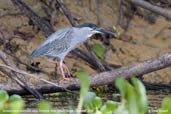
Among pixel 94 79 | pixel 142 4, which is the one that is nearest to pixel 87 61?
pixel 142 4

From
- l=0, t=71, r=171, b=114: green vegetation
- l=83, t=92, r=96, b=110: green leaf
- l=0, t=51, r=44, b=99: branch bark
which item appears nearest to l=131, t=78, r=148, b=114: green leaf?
l=0, t=71, r=171, b=114: green vegetation

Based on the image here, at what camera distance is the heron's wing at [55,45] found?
5204 mm

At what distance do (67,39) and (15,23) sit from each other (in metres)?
1.69

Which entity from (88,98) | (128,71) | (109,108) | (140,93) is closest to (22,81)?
(128,71)

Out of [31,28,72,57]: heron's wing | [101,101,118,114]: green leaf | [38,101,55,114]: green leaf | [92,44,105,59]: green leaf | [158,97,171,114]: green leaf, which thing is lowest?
[38,101,55,114]: green leaf

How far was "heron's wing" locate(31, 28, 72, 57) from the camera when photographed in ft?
17.1

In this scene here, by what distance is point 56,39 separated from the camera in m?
5.30

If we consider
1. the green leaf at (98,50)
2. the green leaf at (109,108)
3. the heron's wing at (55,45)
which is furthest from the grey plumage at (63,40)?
the green leaf at (109,108)

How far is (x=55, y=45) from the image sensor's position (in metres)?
5.29

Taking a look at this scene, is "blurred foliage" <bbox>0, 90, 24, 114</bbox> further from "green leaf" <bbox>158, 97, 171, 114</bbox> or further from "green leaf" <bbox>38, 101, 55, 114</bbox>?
"green leaf" <bbox>158, 97, 171, 114</bbox>

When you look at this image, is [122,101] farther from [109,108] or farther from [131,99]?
[109,108]

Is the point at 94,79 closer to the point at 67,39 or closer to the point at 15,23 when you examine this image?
the point at 67,39

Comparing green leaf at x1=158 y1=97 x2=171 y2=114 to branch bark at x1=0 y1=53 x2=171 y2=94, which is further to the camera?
branch bark at x1=0 y1=53 x2=171 y2=94

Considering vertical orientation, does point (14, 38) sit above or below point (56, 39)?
above
